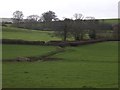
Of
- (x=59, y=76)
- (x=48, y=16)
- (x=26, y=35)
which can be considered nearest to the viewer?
(x=59, y=76)

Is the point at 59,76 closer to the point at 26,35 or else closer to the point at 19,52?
the point at 19,52

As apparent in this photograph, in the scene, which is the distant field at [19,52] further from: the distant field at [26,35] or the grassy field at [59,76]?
the distant field at [26,35]

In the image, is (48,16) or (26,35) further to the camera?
(48,16)

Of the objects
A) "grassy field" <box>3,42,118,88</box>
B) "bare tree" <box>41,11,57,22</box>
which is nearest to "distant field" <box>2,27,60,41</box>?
"grassy field" <box>3,42,118,88</box>

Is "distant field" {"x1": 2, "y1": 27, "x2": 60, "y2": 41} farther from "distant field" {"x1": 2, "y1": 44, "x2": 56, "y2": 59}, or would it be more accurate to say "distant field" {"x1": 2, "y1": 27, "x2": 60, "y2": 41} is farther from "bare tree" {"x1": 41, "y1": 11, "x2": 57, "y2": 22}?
"bare tree" {"x1": 41, "y1": 11, "x2": 57, "y2": 22}

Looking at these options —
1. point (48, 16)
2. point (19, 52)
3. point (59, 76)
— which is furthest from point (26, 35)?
point (59, 76)

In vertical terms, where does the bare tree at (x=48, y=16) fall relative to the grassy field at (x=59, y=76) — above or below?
above

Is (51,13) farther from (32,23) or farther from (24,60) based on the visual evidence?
(24,60)

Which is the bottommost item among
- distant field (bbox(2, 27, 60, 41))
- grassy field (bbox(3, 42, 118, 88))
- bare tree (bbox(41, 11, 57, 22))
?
grassy field (bbox(3, 42, 118, 88))

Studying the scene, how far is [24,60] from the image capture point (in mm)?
49312

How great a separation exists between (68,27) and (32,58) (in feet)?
195

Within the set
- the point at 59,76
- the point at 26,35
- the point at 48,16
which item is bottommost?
the point at 59,76

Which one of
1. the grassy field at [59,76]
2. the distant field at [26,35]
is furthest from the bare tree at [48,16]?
the grassy field at [59,76]

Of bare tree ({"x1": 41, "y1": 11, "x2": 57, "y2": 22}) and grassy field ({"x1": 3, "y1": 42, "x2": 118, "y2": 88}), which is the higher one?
bare tree ({"x1": 41, "y1": 11, "x2": 57, "y2": 22})
